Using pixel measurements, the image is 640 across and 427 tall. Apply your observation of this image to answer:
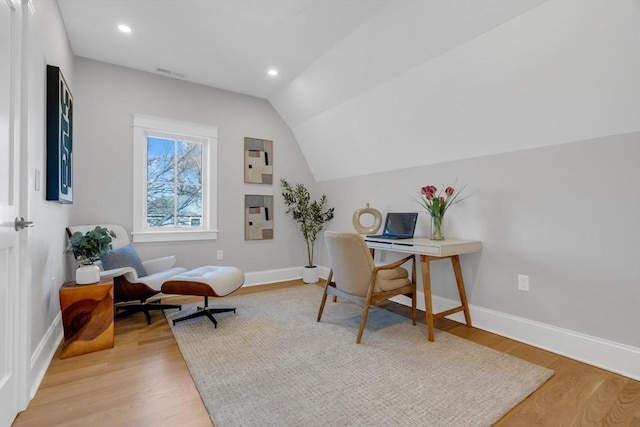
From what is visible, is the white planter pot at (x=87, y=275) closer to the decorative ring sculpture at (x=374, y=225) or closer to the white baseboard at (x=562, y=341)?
the decorative ring sculpture at (x=374, y=225)

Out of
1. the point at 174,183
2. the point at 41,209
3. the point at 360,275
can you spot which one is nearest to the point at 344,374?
the point at 360,275

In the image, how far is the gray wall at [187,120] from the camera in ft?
10.4

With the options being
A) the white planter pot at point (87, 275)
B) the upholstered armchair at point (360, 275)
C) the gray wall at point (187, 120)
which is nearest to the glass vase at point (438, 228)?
the upholstered armchair at point (360, 275)

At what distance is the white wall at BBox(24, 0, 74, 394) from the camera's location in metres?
1.68

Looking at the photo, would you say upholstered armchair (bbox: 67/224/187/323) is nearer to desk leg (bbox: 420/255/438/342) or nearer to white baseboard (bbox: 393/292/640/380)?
desk leg (bbox: 420/255/438/342)

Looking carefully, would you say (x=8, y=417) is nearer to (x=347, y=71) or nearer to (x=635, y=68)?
(x=347, y=71)

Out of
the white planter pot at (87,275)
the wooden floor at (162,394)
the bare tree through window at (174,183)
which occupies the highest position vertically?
the bare tree through window at (174,183)

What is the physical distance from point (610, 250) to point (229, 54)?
11.8 feet

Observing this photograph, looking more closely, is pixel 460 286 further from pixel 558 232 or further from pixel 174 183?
pixel 174 183

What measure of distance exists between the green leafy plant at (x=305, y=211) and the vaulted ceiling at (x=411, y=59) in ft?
3.62

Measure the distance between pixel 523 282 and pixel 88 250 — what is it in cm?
342

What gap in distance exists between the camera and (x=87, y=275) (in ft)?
7.25

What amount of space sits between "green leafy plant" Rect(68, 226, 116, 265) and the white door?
78 centimetres

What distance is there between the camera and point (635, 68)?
1.71 m
